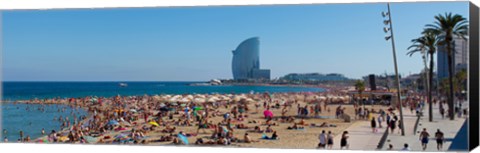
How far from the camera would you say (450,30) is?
17.0 metres

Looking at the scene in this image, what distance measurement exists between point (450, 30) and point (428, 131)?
281 centimetres

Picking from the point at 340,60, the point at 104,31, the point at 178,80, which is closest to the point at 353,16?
the point at 340,60

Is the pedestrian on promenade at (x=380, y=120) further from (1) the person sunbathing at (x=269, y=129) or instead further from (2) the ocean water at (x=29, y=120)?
(2) the ocean water at (x=29, y=120)

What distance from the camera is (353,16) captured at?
61.7 feet

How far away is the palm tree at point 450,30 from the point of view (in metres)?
16.9

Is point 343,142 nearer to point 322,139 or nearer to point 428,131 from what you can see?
point 322,139

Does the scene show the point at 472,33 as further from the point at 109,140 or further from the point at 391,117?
the point at 109,140

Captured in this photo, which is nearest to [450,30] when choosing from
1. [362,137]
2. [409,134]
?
[409,134]

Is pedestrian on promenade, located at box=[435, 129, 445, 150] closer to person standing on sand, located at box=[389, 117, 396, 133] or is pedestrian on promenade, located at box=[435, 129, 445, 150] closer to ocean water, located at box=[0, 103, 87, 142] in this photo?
person standing on sand, located at box=[389, 117, 396, 133]

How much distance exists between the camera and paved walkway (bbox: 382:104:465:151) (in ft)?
56.7

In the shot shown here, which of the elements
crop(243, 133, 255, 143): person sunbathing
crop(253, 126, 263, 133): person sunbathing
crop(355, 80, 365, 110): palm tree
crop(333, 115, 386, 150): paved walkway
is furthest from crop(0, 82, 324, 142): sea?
crop(243, 133, 255, 143): person sunbathing

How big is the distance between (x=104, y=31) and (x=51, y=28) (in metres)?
1.75

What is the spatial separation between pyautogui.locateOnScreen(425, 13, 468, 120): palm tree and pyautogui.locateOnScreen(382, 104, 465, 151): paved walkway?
1.16 feet

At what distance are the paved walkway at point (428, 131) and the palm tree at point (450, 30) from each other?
35 centimetres
